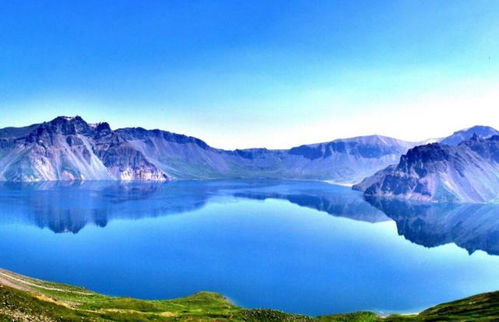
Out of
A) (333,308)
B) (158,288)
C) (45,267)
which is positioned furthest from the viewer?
(45,267)

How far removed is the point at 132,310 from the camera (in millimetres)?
60469

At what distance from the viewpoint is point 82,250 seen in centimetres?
15938

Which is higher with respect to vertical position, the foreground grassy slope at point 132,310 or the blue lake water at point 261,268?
the foreground grassy slope at point 132,310

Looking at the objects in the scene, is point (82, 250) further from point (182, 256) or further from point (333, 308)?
point (333, 308)

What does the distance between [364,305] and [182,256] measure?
3054 inches

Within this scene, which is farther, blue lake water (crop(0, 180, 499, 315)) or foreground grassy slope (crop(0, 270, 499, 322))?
blue lake water (crop(0, 180, 499, 315))

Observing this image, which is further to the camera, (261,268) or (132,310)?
(261,268)

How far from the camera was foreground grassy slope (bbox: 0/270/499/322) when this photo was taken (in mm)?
41719

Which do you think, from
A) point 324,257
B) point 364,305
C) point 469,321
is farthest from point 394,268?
point 469,321

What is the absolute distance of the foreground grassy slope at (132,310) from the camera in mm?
41719

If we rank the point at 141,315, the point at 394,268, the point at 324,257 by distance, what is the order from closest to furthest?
the point at 141,315 < the point at 394,268 < the point at 324,257

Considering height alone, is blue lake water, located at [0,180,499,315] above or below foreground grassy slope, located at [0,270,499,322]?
below

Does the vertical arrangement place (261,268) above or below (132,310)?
below

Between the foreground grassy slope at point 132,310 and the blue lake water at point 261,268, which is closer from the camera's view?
→ the foreground grassy slope at point 132,310
